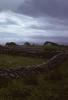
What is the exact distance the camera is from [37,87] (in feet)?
32.4

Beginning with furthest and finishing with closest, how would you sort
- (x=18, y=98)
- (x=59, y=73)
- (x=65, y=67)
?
(x=65, y=67), (x=59, y=73), (x=18, y=98)

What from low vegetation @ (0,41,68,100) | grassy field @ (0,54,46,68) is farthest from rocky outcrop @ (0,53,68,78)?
grassy field @ (0,54,46,68)

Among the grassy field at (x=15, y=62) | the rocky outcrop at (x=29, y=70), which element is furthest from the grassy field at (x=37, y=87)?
the grassy field at (x=15, y=62)

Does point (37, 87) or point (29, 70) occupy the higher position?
point (29, 70)

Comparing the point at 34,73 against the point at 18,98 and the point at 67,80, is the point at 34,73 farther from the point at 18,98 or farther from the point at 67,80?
the point at 18,98

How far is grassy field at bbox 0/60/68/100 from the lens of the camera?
8.88 m

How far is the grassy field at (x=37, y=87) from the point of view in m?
8.88

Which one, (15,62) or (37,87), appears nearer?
(37,87)

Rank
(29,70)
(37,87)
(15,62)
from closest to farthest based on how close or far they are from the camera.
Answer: (37,87)
(29,70)
(15,62)

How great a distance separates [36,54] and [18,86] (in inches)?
346

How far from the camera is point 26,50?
19234 mm

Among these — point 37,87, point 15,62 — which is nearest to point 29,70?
point 37,87

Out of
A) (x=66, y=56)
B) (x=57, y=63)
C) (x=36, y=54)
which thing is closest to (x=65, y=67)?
(x=57, y=63)

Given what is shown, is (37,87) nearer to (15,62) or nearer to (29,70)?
(29,70)
